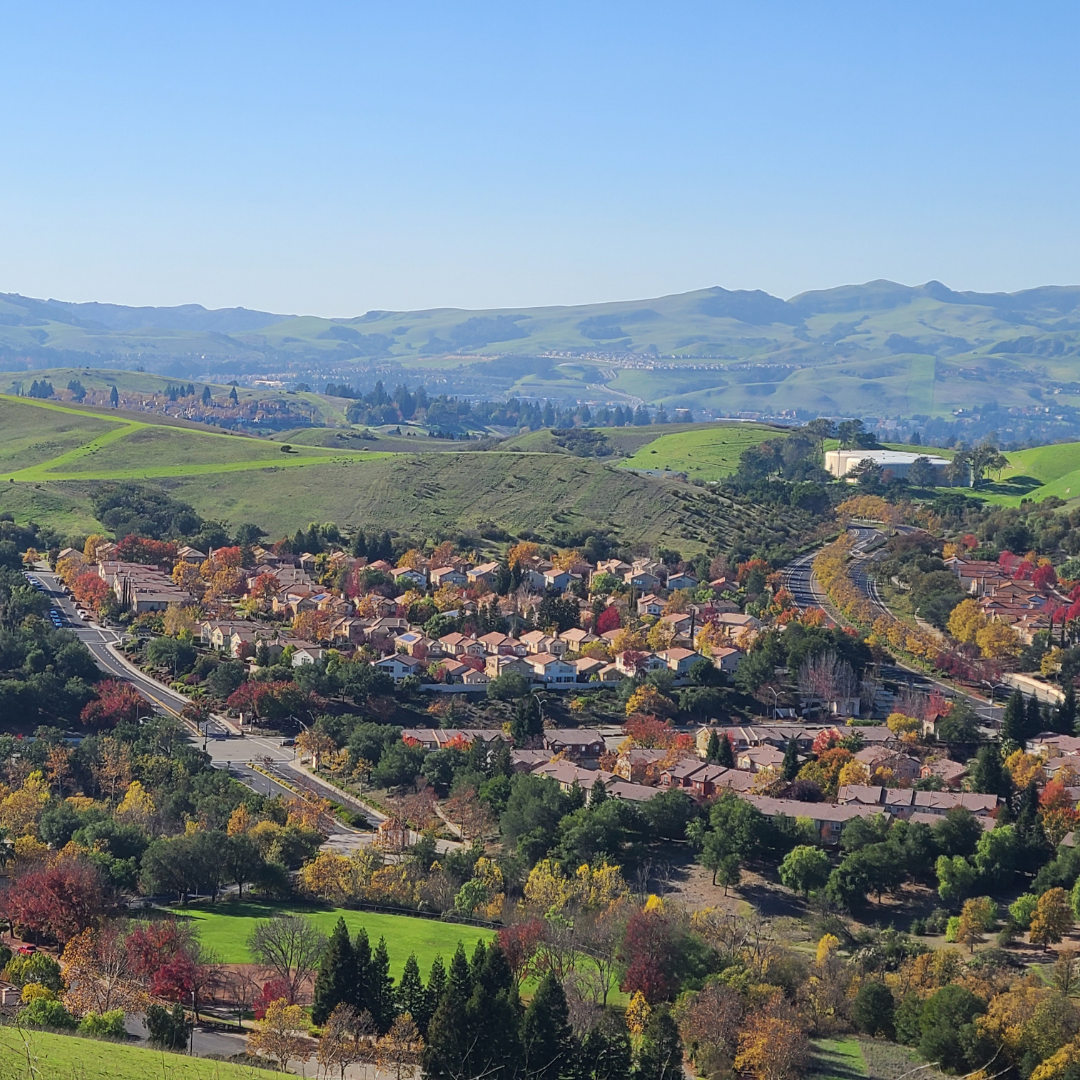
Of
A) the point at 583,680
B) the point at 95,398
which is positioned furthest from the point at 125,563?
the point at 95,398

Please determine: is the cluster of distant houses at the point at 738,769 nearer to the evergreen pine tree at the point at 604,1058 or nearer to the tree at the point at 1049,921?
the tree at the point at 1049,921

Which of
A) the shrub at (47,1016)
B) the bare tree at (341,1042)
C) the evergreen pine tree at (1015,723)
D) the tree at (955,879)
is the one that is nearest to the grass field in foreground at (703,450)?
the evergreen pine tree at (1015,723)

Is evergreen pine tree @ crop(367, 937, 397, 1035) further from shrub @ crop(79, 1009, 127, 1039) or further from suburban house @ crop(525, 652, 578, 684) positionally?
suburban house @ crop(525, 652, 578, 684)

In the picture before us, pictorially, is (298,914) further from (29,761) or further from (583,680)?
(583,680)

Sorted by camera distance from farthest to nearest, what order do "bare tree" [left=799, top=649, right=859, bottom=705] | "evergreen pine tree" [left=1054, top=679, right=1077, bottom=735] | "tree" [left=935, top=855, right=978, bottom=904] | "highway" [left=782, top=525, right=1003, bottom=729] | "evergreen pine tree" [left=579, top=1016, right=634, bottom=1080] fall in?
"highway" [left=782, top=525, right=1003, bottom=729], "bare tree" [left=799, top=649, right=859, bottom=705], "evergreen pine tree" [left=1054, top=679, right=1077, bottom=735], "tree" [left=935, top=855, right=978, bottom=904], "evergreen pine tree" [left=579, top=1016, right=634, bottom=1080]

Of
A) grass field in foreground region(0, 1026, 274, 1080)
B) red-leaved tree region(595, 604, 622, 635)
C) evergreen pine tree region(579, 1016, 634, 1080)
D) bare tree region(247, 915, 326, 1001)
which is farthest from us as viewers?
red-leaved tree region(595, 604, 622, 635)

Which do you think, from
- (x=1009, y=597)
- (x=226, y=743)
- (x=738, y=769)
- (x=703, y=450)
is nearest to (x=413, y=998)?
(x=738, y=769)

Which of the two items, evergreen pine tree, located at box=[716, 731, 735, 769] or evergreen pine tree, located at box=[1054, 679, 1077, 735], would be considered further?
evergreen pine tree, located at box=[1054, 679, 1077, 735]

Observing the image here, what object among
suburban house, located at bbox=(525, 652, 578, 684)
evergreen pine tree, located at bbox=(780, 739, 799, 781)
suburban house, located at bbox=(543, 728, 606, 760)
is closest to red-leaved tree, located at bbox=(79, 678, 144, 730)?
Answer: suburban house, located at bbox=(543, 728, 606, 760)
